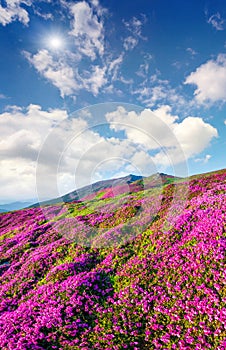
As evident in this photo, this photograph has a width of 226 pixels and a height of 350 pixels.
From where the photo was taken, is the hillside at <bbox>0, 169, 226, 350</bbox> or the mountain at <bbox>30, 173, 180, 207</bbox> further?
the mountain at <bbox>30, 173, 180, 207</bbox>

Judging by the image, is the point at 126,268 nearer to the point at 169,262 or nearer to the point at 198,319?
the point at 169,262

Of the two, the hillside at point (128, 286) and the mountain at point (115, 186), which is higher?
the mountain at point (115, 186)

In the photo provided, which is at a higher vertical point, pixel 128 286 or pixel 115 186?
pixel 115 186

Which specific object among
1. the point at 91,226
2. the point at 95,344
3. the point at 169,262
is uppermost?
the point at 91,226

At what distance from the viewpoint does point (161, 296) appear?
1143 cm

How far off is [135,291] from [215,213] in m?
7.22

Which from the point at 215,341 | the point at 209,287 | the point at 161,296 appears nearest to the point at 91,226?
the point at 161,296

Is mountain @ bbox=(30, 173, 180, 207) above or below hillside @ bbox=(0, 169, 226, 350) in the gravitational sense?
above

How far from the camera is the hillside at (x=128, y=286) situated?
32.8 ft

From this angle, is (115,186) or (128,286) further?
(115,186)

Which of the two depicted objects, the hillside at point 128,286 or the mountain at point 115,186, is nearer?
the hillside at point 128,286

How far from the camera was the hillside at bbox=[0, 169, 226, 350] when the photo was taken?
1000 cm

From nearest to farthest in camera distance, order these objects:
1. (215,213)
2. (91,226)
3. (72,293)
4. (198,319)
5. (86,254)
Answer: (198,319) < (72,293) < (215,213) < (86,254) < (91,226)

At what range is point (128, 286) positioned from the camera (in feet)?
41.9
